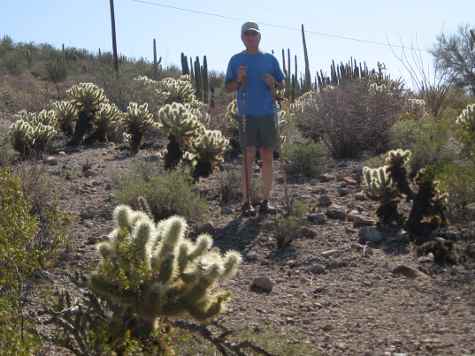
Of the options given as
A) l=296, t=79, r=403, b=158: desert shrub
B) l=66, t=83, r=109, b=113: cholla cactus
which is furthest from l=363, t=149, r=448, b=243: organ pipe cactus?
l=66, t=83, r=109, b=113: cholla cactus

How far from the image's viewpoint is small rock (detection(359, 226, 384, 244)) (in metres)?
7.48

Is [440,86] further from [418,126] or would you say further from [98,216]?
[98,216]

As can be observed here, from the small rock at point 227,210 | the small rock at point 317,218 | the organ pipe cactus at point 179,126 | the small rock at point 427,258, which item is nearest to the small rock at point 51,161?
the organ pipe cactus at point 179,126

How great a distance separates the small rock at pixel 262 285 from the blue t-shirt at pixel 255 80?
258 cm

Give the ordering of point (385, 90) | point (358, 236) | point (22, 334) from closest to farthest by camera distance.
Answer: point (22, 334)
point (358, 236)
point (385, 90)

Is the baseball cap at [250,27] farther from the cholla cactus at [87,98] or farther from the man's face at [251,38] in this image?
the cholla cactus at [87,98]

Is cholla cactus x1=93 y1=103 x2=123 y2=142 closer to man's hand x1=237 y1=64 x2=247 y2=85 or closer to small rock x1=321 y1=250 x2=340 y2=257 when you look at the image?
man's hand x1=237 y1=64 x2=247 y2=85

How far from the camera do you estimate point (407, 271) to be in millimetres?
6402

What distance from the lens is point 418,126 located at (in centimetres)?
1152

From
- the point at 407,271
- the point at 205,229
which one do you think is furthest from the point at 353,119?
the point at 407,271

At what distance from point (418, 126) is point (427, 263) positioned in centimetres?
512

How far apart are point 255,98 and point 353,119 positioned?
4.61 metres

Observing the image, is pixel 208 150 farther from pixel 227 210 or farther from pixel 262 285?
pixel 262 285

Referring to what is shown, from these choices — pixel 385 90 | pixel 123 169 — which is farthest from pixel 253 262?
pixel 385 90
